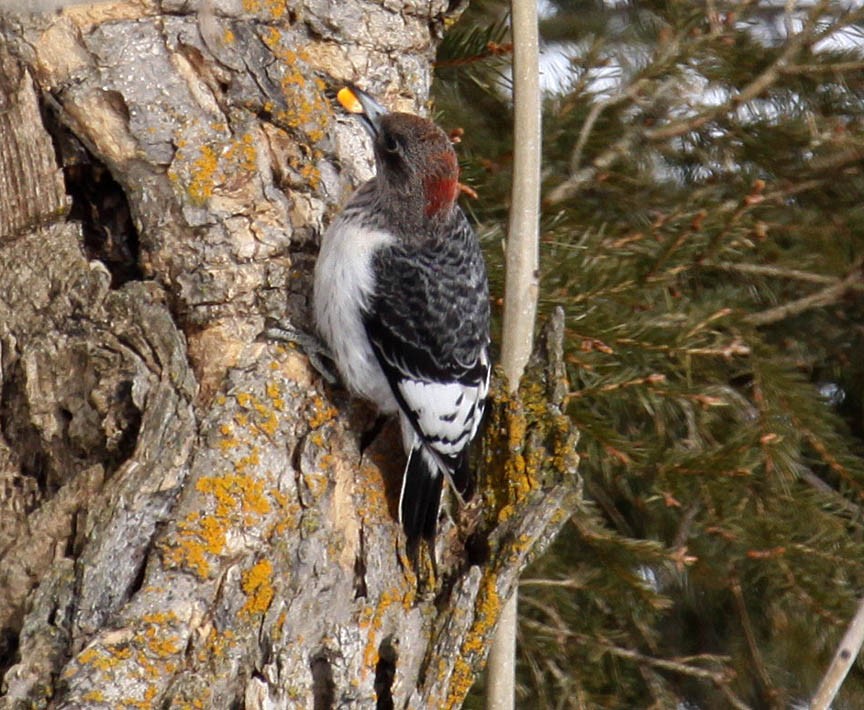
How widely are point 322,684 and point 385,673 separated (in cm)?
14

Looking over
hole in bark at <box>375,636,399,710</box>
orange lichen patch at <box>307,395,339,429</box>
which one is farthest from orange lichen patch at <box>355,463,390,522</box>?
hole in bark at <box>375,636,399,710</box>

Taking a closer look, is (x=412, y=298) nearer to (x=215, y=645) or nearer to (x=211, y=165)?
(x=211, y=165)

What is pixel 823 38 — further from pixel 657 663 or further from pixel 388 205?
pixel 657 663

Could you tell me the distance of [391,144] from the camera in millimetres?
2730

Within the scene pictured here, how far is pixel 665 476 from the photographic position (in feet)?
10.3

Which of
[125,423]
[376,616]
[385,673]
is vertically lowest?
[385,673]

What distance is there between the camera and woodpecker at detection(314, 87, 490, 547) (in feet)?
8.28

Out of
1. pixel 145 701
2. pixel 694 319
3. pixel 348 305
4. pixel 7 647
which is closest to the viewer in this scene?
pixel 145 701

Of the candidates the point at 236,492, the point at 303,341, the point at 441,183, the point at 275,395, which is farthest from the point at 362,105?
the point at 236,492

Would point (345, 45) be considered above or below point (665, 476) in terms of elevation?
above

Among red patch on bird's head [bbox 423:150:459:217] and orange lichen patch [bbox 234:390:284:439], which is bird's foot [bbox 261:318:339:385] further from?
red patch on bird's head [bbox 423:150:459:217]

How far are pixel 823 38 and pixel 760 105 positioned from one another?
0.25 metres

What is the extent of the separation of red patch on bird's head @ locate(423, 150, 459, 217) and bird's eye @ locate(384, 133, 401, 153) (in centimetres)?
9

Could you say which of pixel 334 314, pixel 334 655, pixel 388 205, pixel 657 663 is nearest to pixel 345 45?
pixel 388 205
